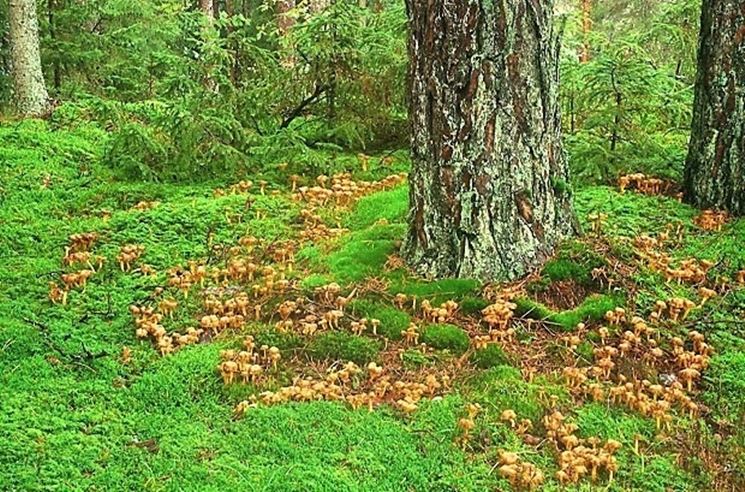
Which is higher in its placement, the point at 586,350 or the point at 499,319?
the point at 499,319

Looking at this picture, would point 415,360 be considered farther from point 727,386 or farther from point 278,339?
point 727,386

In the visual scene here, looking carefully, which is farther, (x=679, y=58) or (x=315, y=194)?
(x=679, y=58)

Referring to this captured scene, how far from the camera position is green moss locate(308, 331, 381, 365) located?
4.07 meters

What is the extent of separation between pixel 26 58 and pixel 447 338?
8708 millimetres

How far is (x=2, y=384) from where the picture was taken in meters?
3.65

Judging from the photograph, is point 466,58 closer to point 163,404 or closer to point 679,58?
point 163,404

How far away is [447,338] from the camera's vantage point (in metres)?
4.20

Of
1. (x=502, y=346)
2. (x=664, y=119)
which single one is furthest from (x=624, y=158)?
(x=502, y=346)

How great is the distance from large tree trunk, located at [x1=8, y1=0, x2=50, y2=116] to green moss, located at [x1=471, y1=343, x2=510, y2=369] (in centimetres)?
869

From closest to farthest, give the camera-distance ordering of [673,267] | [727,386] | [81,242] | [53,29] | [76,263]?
[727,386], [673,267], [76,263], [81,242], [53,29]

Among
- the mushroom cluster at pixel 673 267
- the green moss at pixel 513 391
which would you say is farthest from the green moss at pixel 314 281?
the mushroom cluster at pixel 673 267

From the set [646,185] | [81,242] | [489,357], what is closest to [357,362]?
[489,357]

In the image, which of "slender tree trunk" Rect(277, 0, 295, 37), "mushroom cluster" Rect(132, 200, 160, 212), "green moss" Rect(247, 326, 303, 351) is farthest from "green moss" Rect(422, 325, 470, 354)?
"slender tree trunk" Rect(277, 0, 295, 37)

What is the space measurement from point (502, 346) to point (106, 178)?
5.04 metres
